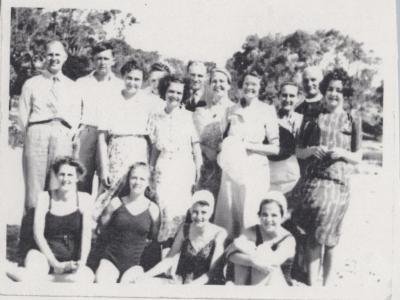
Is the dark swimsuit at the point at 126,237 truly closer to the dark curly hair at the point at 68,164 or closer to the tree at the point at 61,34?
the dark curly hair at the point at 68,164

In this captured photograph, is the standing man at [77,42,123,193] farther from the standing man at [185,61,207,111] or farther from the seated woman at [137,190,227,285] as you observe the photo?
the seated woman at [137,190,227,285]

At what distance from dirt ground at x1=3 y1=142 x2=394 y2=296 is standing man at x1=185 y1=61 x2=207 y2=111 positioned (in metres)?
0.86

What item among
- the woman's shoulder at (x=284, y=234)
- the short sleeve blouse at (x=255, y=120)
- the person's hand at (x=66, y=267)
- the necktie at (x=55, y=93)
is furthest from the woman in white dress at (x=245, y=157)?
the necktie at (x=55, y=93)

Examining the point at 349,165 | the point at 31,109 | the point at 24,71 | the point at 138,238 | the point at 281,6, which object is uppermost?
the point at 281,6

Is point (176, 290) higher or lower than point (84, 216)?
lower

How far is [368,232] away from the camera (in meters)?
2.96

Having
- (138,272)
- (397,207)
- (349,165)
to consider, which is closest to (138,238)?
(138,272)

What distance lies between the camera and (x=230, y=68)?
292 centimetres

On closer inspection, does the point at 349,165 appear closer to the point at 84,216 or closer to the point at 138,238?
the point at 138,238

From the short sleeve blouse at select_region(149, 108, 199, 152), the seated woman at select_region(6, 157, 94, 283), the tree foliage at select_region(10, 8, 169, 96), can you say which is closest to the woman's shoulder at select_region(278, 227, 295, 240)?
the short sleeve blouse at select_region(149, 108, 199, 152)

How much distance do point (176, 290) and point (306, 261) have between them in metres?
0.66

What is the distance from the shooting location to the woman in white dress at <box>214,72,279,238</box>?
2.90 m

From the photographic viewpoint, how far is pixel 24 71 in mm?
2924

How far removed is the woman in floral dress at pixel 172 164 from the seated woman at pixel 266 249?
322mm
